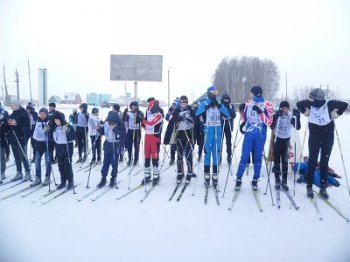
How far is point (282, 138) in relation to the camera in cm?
623

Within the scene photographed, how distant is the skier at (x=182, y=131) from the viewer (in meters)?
6.68

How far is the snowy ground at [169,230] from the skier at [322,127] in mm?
513

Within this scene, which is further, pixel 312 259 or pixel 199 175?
pixel 199 175

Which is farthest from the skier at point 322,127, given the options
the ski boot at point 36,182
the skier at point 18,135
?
the skier at point 18,135

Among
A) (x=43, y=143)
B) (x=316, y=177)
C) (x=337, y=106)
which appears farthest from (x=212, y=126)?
(x=43, y=143)

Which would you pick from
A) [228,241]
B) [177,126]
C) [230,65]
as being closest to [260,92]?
[177,126]

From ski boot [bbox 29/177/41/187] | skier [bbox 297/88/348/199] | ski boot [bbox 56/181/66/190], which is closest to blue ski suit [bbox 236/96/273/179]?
skier [bbox 297/88/348/199]

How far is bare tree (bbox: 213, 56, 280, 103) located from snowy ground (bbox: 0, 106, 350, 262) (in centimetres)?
4238

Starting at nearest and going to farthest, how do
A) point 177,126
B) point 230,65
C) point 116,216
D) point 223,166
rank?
point 116,216 → point 177,126 → point 223,166 → point 230,65

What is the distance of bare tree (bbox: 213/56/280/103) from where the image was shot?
153 feet

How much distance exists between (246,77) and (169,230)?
46.2 m

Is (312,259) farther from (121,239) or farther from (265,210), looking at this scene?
(121,239)

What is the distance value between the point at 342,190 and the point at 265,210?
2303mm

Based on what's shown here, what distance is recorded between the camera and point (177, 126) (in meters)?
6.78
